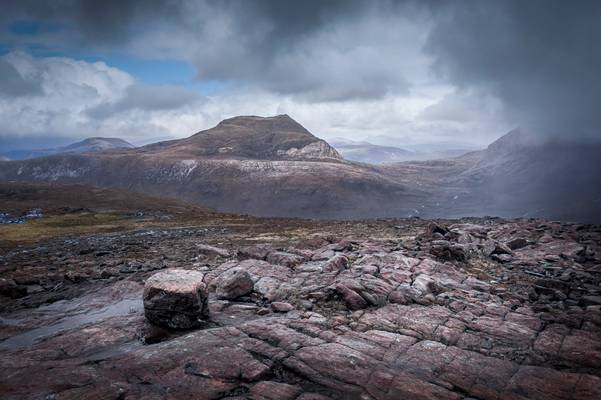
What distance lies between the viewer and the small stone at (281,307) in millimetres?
15852

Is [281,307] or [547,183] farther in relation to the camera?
[547,183]

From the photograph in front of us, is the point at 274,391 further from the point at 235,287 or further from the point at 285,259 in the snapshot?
the point at 285,259

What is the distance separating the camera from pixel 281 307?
1594 cm

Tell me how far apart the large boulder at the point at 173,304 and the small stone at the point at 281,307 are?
3324mm

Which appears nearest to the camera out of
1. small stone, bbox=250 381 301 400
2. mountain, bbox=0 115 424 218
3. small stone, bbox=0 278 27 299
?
small stone, bbox=250 381 301 400

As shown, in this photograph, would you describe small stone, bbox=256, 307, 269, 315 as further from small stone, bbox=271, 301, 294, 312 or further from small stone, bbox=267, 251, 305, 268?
small stone, bbox=267, 251, 305, 268

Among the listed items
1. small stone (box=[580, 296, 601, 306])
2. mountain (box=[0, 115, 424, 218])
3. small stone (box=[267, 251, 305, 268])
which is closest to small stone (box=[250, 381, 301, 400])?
small stone (box=[267, 251, 305, 268])

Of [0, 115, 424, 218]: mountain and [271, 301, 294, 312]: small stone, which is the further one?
[0, 115, 424, 218]: mountain

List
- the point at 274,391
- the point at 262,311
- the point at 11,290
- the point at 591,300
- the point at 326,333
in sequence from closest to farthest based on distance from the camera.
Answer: the point at 274,391 → the point at 326,333 → the point at 262,311 → the point at 591,300 → the point at 11,290

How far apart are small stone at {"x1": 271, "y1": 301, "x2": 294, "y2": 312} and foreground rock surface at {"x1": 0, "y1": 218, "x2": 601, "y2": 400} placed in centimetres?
6

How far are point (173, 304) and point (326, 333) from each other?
6.04m

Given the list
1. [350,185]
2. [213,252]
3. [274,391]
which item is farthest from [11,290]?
[350,185]

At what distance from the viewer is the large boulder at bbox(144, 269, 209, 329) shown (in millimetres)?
13734

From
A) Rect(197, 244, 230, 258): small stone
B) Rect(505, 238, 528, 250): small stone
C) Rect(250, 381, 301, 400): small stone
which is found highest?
Rect(197, 244, 230, 258): small stone
